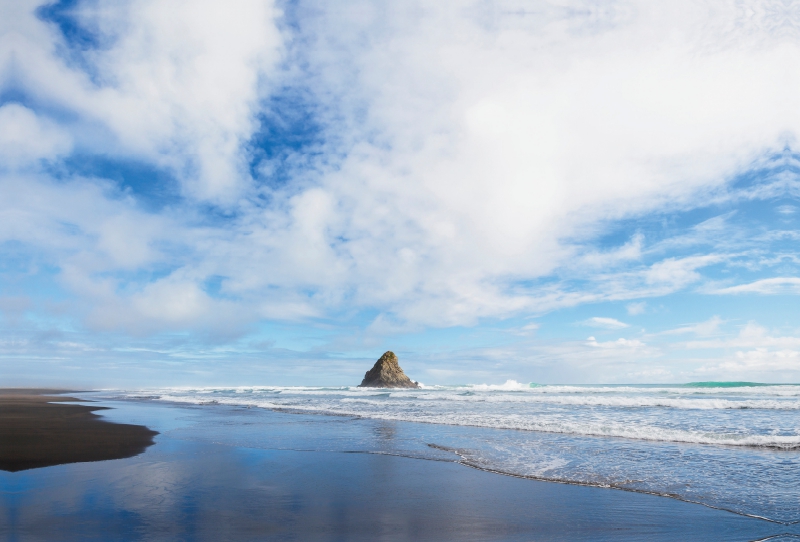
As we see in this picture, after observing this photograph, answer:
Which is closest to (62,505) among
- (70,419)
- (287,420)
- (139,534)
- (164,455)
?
(139,534)

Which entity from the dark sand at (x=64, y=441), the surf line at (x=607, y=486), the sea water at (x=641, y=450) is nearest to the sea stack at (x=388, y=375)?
the sea water at (x=641, y=450)

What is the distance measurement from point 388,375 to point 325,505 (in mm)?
52646

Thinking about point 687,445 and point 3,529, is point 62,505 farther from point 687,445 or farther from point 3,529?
point 687,445

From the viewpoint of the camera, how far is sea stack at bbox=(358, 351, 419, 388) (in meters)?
57.2

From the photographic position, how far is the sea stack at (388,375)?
57.2 meters

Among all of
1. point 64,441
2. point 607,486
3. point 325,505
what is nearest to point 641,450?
point 607,486

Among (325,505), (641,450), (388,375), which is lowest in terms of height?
(325,505)

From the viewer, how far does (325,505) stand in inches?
228

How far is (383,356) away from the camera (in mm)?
58906

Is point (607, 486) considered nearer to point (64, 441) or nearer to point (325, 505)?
point (325, 505)

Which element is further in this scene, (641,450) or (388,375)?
(388,375)

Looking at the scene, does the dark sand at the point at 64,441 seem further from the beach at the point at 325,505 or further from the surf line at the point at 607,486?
the surf line at the point at 607,486

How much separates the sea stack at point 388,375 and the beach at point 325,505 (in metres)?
49.1

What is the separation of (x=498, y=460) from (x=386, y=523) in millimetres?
4508
